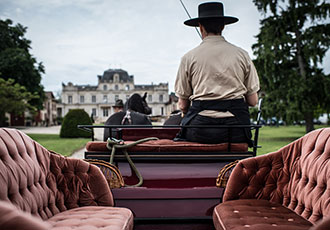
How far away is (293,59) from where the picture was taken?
2034 centimetres

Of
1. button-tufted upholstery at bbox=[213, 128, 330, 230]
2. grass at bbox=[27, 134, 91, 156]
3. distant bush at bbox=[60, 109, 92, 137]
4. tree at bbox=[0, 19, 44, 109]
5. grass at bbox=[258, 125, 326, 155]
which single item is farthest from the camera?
tree at bbox=[0, 19, 44, 109]

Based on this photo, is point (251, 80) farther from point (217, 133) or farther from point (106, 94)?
point (106, 94)

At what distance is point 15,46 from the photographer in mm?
30391

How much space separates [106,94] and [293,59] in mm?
67401

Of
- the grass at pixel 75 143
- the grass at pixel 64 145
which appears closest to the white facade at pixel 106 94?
the grass at pixel 75 143

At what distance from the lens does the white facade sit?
83.2m

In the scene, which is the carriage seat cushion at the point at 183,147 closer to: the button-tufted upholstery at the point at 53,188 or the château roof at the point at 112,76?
the button-tufted upholstery at the point at 53,188

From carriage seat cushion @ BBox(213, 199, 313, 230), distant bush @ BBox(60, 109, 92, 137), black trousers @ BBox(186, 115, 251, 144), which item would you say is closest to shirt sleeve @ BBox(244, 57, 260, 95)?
black trousers @ BBox(186, 115, 251, 144)

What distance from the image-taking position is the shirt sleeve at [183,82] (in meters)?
3.14

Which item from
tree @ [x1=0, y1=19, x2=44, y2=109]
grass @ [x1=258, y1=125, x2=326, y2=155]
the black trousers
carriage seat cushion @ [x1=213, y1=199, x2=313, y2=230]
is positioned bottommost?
grass @ [x1=258, y1=125, x2=326, y2=155]

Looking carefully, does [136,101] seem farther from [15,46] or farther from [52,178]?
[15,46]

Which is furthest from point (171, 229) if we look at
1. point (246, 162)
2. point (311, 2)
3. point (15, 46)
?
point (15, 46)

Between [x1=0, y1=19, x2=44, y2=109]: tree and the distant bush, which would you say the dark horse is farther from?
[x1=0, y1=19, x2=44, y2=109]: tree

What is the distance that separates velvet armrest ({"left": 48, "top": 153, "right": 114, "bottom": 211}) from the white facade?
263 ft
